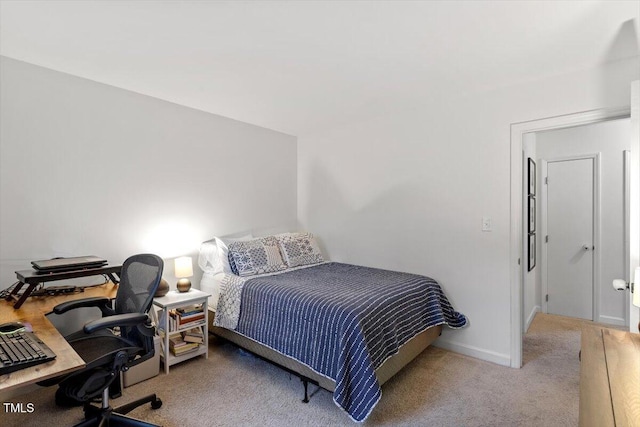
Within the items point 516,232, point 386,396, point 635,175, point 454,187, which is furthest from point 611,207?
point 386,396

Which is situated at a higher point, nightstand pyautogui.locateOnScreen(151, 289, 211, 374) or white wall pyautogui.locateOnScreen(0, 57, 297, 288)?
white wall pyautogui.locateOnScreen(0, 57, 297, 288)

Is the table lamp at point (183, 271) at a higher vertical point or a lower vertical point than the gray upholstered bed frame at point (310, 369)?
higher

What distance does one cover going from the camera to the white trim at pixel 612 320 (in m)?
3.58

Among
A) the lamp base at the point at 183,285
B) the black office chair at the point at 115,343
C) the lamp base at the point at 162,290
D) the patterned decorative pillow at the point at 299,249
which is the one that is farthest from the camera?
the patterned decorative pillow at the point at 299,249

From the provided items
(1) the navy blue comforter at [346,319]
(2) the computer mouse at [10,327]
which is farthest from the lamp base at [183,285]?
(2) the computer mouse at [10,327]

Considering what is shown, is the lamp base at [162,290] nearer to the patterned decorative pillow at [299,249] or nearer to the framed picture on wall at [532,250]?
the patterned decorative pillow at [299,249]

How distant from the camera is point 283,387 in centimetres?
238

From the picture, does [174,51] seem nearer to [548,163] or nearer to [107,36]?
[107,36]

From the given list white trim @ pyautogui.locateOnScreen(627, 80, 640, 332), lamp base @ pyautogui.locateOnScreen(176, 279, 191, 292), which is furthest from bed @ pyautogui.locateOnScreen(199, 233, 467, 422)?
white trim @ pyautogui.locateOnScreen(627, 80, 640, 332)

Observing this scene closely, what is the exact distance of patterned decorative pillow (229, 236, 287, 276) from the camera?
3.06 meters

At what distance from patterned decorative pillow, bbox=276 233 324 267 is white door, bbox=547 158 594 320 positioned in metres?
2.93

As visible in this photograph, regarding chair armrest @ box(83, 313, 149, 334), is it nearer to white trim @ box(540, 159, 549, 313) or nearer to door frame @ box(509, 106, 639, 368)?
door frame @ box(509, 106, 639, 368)

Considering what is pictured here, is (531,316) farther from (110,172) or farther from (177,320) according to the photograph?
(110,172)

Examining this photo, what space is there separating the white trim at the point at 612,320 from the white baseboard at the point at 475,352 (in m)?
1.93
